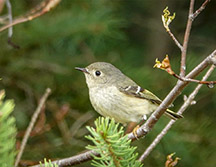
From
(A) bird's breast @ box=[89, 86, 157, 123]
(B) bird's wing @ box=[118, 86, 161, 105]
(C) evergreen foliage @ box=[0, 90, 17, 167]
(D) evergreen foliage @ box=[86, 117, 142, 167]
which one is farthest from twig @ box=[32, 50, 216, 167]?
(B) bird's wing @ box=[118, 86, 161, 105]

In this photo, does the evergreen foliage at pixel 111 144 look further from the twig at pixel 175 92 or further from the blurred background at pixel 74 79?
the blurred background at pixel 74 79

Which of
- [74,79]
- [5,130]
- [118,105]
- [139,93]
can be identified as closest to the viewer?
[5,130]

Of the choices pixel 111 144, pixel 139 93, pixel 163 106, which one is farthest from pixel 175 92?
pixel 139 93

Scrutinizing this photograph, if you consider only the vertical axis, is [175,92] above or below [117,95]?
above

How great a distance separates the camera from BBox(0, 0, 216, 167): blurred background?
8.46ft

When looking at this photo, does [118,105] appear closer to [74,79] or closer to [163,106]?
[74,79]

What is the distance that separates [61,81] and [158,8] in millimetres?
1265

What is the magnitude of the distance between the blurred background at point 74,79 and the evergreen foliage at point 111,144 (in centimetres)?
110

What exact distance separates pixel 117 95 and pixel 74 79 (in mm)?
458

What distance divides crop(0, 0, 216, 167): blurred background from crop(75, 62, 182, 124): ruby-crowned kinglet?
151 mm

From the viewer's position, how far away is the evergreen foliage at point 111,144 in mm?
1146

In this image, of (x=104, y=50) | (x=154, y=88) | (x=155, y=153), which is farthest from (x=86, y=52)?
(x=155, y=153)

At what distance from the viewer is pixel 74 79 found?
2.75 meters

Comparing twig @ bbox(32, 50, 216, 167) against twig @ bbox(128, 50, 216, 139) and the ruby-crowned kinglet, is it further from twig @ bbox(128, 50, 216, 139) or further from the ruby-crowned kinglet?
the ruby-crowned kinglet
